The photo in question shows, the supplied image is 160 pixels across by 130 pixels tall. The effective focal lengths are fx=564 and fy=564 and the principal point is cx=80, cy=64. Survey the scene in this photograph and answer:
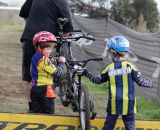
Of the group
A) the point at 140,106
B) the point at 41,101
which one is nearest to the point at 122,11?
the point at 140,106

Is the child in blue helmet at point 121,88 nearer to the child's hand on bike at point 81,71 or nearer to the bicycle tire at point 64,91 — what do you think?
the child's hand on bike at point 81,71

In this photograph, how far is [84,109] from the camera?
6402mm

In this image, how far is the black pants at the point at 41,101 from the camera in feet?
21.4

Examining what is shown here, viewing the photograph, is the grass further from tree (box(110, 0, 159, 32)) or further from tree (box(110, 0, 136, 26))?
tree (box(110, 0, 136, 26))

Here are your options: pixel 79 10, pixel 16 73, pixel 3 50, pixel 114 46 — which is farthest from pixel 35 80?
pixel 79 10

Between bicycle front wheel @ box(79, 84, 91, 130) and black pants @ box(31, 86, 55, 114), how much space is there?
368 mm

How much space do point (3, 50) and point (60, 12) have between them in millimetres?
14910

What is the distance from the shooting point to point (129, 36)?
12.6m

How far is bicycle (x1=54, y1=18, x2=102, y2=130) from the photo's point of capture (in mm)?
6336

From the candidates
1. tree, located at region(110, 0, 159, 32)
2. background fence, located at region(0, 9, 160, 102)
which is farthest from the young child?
tree, located at region(110, 0, 159, 32)

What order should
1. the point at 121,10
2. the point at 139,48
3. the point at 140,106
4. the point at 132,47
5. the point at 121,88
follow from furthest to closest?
the point at 121,10
the point at 132,47
the point at 139,48
the point at 140,106
the point at 121,88

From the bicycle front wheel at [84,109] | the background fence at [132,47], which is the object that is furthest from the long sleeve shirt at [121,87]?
the background fence at [132,47]

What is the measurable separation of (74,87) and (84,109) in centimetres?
60

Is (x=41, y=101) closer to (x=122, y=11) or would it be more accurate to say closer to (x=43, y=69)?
(x=43, y=69)
